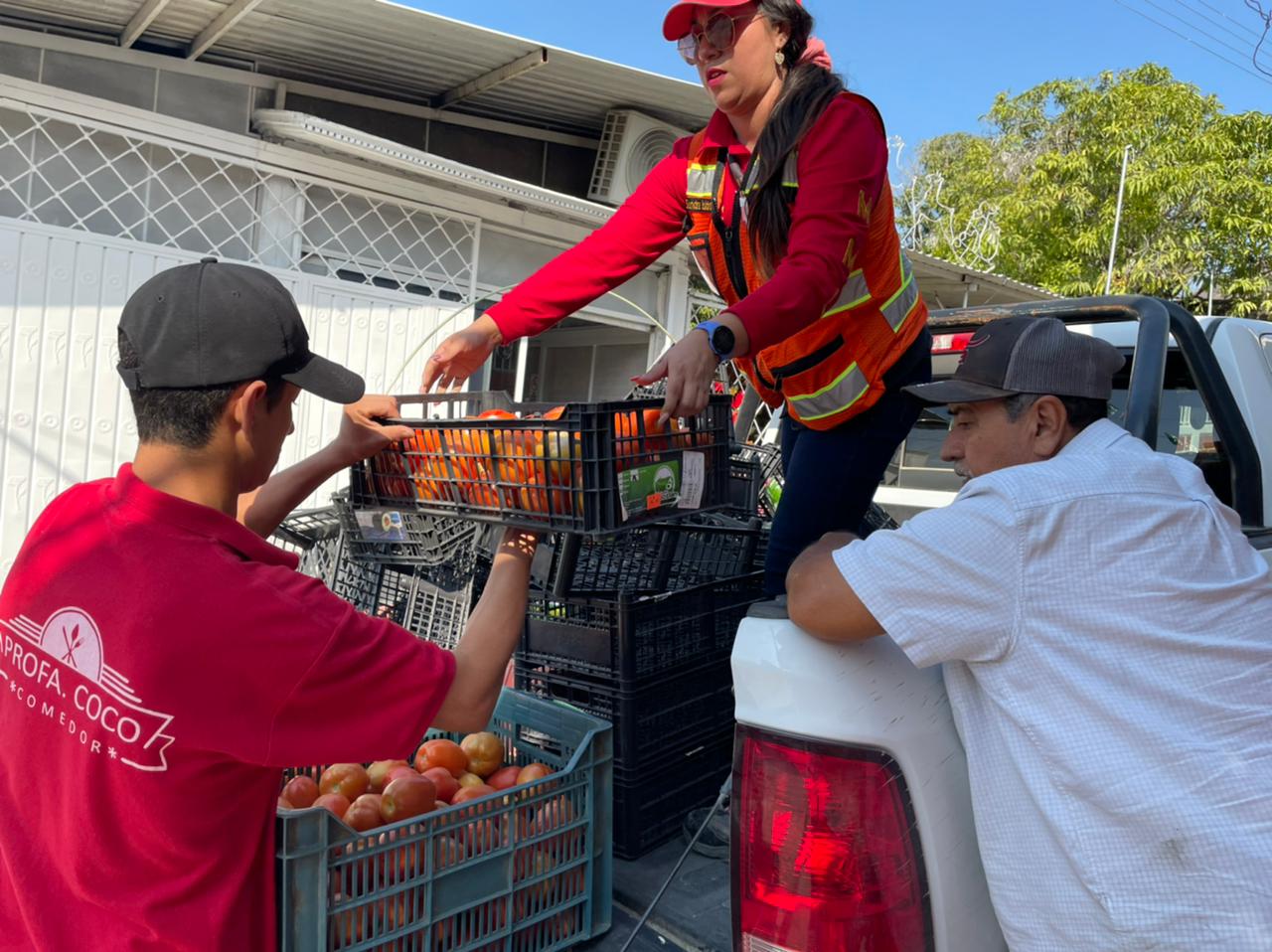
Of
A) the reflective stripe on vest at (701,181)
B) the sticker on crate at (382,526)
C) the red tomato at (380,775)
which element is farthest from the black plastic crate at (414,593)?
the reflective stripe on vest at (701,181)

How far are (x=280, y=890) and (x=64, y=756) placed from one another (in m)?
0.57

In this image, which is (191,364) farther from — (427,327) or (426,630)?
(427,327)

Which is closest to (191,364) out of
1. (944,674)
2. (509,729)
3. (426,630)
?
(944,674)

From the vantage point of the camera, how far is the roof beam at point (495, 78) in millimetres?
6207

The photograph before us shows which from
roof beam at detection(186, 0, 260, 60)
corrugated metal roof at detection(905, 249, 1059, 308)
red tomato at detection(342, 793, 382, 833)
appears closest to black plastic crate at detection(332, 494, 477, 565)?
red tomato at detection(342, 793, 382, 833)

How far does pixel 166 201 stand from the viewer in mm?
6188

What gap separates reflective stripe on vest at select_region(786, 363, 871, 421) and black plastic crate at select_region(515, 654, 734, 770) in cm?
98

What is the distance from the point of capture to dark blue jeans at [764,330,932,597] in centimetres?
230

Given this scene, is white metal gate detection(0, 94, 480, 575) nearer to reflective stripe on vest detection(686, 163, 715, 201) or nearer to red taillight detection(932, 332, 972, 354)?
red taillight detection(932, 332, 972, 354)

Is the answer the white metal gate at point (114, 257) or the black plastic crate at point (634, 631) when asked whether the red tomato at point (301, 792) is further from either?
the white metal gate at point (114, 257)

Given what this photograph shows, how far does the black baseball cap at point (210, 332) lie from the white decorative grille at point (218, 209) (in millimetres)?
5059

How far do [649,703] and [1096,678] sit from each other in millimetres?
1608

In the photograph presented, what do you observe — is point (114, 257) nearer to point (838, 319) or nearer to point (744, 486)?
point (744, 486)

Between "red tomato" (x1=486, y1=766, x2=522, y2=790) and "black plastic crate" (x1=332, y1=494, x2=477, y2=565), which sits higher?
"black plastic crate" (x1=332, y1=494, x2=477, y2=565)
